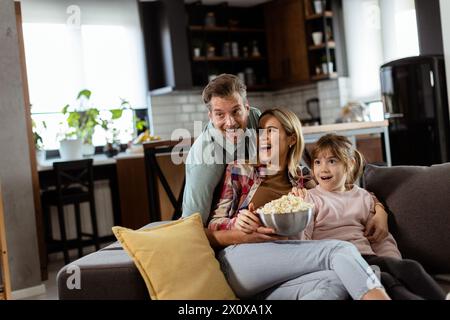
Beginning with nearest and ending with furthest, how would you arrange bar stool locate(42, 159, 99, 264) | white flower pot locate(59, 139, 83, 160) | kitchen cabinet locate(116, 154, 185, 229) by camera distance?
bar stool locate(42, 159, 99, 264), white flower pot locate(59, 139, 83, 160), kitchen cabinet locate(116, 154, 185, 229)

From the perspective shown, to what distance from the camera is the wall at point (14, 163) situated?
427cm

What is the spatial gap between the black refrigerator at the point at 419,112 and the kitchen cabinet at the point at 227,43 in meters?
2.61

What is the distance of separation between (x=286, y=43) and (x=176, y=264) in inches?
242

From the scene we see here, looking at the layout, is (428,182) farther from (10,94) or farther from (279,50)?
(279,50)

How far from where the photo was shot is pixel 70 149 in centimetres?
586

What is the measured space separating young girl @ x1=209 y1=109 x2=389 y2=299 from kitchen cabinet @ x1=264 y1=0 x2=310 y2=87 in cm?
518

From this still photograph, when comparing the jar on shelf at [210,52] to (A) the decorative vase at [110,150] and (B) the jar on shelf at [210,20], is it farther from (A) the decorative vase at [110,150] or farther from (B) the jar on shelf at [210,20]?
(A) the decorative vase at [110,150]

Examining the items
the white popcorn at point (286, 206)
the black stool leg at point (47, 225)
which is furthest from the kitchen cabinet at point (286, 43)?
the white popcorn at point (286, 206)

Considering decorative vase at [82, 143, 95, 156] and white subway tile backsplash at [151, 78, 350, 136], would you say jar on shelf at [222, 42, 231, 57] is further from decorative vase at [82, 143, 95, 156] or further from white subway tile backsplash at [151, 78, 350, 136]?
decorative vase at [82, 143, 95, 156]

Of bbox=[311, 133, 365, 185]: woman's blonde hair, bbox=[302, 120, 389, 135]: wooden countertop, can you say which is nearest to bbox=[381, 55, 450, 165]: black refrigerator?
bbox=[302, 120, 389, 135]: wooden countertop

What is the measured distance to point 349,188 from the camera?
262cm

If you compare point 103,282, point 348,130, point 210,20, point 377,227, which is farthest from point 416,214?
point 210,20

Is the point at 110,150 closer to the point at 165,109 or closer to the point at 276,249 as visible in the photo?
the point at 165,109

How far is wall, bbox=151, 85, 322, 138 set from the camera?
23.7ft
